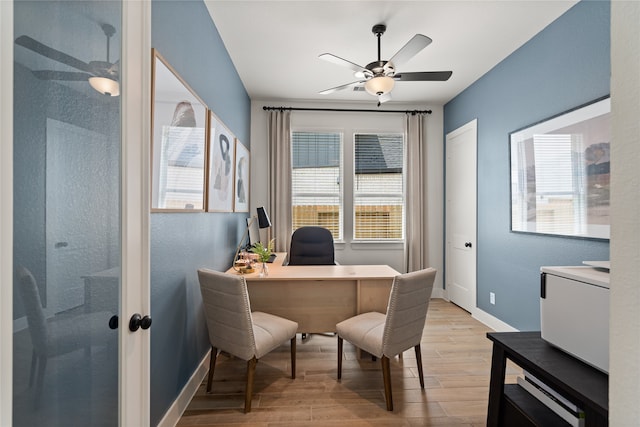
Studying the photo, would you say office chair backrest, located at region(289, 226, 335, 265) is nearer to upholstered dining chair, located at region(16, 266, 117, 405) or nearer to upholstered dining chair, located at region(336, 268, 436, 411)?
upholstered dining chair, located at region(336, 268, 436, 411)

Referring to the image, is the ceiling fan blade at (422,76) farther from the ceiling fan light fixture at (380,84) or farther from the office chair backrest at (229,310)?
the office chair backrest at (229,310)

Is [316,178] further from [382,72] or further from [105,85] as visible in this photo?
[105,85]

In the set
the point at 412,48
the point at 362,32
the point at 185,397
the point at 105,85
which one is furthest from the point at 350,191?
the point at 105,85

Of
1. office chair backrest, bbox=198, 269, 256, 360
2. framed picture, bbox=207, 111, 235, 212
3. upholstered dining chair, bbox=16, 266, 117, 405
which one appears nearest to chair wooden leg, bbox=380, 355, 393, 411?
office chair backrest, bbox=198, 269, 256, 360

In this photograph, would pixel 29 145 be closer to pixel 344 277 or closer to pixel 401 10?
pixel 344 277

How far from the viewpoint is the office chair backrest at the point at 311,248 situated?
3350 mm

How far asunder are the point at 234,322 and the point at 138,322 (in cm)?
82

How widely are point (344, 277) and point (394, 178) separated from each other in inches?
100

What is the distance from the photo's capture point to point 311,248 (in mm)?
3375

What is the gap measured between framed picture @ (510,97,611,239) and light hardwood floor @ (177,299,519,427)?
4.09 feet

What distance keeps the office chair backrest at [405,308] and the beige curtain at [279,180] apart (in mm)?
2590

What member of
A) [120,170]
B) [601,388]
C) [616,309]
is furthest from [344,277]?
[616,309]

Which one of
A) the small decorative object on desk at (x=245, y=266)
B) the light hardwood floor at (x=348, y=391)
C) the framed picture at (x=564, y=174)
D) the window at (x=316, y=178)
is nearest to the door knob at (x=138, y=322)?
the light hardwood floor at (x=348, y=391)

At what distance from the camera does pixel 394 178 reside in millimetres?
4566
